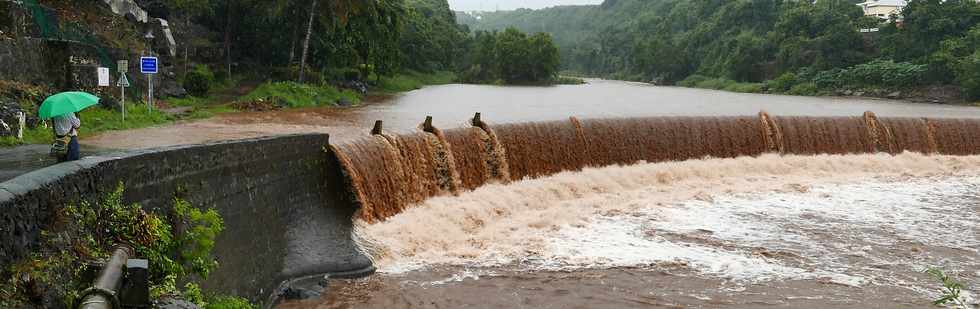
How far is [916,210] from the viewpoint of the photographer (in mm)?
15695

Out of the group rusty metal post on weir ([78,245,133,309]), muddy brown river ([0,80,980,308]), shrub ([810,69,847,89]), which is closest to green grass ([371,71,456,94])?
muddy brown river ([0,80,980,308])

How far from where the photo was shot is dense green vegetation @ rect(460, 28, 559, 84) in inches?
2830

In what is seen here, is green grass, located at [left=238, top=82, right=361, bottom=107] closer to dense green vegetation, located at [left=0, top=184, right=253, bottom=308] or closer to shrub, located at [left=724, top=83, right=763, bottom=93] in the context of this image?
dense green vegetation, located at [left=0, top=184, right=253, bottom=308]

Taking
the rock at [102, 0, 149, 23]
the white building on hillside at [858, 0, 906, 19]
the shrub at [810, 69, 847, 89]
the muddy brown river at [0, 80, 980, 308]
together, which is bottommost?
the muddy brown river at [0, 80, 980, 308]

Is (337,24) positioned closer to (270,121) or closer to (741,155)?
(270,121)

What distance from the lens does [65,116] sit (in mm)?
8594

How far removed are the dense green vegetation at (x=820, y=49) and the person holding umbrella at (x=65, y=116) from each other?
46.6 m

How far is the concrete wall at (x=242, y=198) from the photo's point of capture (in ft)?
17.1

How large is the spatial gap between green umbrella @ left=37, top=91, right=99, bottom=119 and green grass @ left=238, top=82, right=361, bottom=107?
54.8 feet

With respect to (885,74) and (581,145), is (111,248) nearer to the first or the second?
(581,145)

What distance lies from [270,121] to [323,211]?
1009cm

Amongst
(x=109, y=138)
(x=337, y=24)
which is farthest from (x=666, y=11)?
(x=109, y=138)

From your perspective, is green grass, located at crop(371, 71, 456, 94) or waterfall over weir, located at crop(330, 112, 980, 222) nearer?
waterfall over weir, located at crop(330, 112, 980, 222)

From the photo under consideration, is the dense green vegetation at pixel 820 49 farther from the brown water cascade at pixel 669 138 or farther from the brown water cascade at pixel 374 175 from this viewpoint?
the brown water cascade at pixel 374 175
